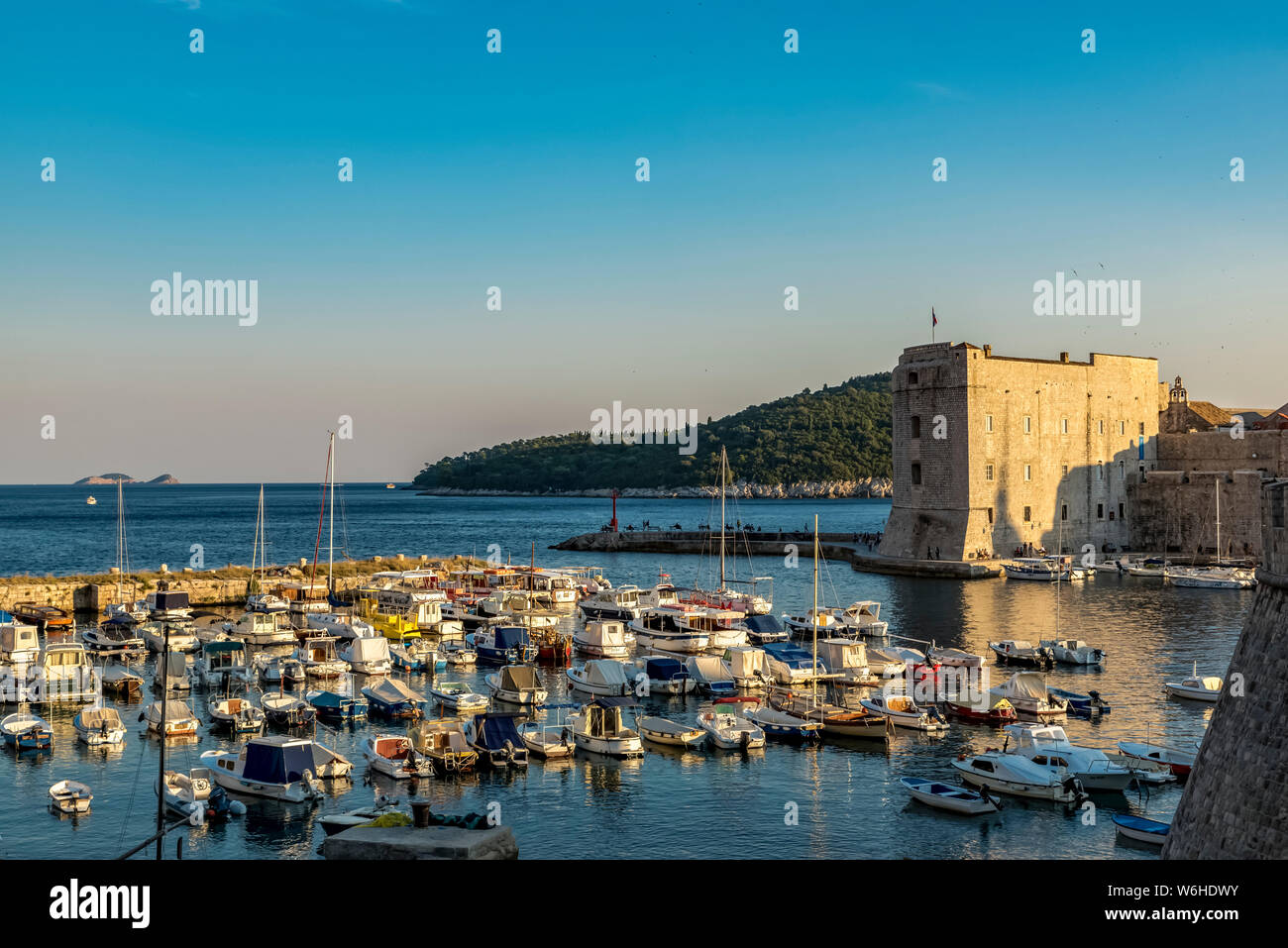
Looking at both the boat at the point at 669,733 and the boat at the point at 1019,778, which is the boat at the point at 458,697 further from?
the boat at the point at 1019,778

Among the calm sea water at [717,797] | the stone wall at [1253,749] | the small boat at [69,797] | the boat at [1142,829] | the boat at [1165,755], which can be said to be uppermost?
the stone wall at [1253,749]

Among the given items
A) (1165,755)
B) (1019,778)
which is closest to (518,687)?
(1019,778)

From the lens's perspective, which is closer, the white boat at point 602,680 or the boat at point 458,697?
the boat at point 458,697

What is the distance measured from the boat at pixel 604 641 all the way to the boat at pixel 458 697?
27.3 ft

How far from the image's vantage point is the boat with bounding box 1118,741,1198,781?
72.8 feet

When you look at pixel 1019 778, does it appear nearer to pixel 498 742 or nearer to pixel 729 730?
pixel 729 730

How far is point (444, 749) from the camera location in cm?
2397

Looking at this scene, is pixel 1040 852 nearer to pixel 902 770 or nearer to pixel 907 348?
pixel 902 770

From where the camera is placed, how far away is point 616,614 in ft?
153

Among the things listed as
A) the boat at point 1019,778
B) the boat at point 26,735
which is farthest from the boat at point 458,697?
the boat at point 1019,778

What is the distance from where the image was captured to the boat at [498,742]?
2392 centimetres
